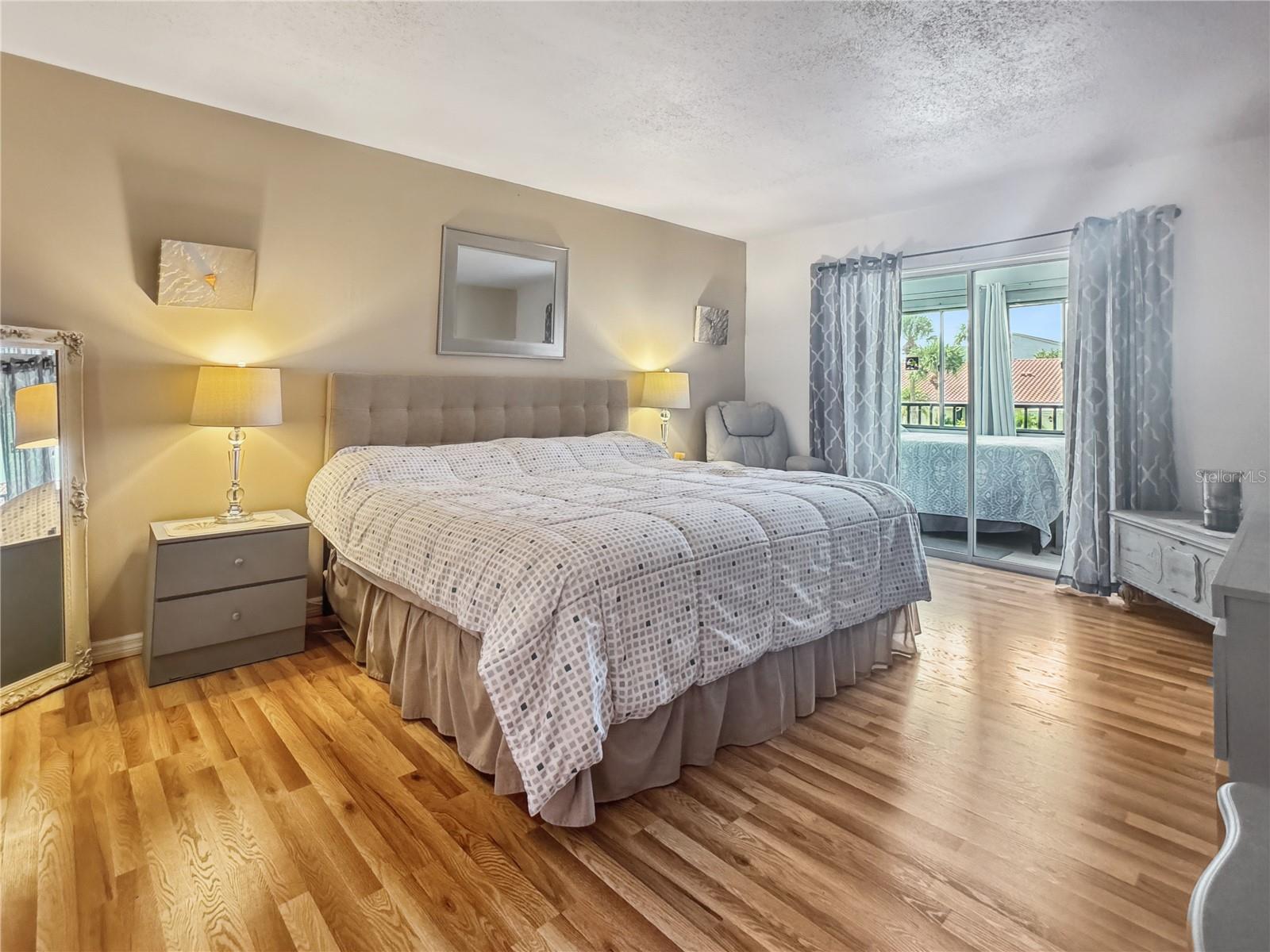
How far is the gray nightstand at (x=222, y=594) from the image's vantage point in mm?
2596

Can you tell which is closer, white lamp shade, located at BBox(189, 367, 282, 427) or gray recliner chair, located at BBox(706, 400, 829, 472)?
white lamp shade, located at BBox(189, 367, 282, 427)

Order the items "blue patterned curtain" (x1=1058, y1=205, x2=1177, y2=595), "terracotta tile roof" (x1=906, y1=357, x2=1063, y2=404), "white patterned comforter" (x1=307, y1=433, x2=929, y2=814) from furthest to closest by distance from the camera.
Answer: "terracotta tile roof" (x1=906, y1=357, x2=1063, y2=404)
"blue patterned curtain" (x1=1058, y1=205, x2=1177, y2=595)
"white patterned comforter" (x1=307, y1=433, x2=929, y2=814)

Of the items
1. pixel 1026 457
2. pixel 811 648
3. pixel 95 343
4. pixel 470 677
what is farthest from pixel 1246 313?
pixel 95 343

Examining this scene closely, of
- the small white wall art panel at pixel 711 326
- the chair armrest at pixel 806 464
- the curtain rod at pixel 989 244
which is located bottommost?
the chair armrest at pixel 806 464

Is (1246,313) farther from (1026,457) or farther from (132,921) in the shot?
(132,921)

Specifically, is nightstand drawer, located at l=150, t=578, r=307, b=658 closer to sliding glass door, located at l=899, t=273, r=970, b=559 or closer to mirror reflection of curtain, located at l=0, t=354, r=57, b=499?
mirror reflection of curtain, located at l=0, t=354, r=57, b=499

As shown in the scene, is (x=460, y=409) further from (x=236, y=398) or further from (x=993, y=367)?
(x=993, y=367)

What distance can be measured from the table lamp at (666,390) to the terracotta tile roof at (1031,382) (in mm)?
1896

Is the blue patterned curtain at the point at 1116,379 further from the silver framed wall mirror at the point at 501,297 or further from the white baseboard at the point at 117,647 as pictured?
the white baseboard at the point at 117,647

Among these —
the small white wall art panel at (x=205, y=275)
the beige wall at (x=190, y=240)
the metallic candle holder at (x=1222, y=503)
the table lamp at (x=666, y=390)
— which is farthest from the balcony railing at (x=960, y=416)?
the small white wall art panel at (x=205, y=275)

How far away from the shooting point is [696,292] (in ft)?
17.3

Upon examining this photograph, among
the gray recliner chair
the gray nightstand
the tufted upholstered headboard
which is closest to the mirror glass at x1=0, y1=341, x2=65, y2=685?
the gray nightstand

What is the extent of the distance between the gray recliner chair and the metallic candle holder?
227 cm

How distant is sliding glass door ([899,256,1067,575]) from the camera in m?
4.30
